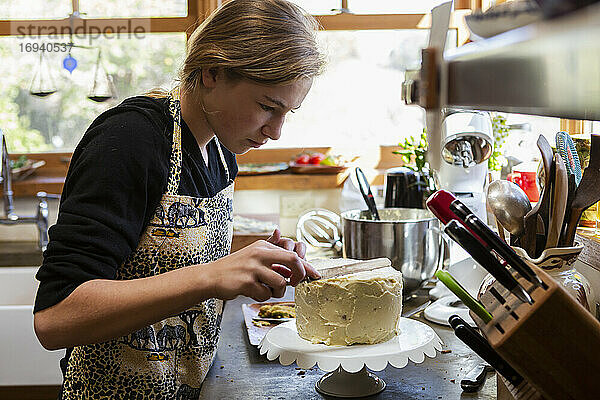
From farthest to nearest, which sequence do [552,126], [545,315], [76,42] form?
[76,42], [552,126], [545,315]

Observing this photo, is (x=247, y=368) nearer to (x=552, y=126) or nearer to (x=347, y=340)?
(x=347, y=340)

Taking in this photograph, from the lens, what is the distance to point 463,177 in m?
1.96

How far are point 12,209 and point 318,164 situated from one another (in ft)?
4.14

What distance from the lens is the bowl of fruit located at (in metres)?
2.85

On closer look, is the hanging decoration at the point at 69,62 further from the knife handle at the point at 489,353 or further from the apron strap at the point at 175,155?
the knife handle at the point at 489,353

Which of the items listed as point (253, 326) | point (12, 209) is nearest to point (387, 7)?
point (12, 209)

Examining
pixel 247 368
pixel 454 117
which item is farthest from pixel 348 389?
pixel 454 117

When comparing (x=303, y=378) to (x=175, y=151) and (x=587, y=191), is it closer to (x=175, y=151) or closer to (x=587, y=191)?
(x=175, y=151)

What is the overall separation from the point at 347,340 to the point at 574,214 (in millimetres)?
439

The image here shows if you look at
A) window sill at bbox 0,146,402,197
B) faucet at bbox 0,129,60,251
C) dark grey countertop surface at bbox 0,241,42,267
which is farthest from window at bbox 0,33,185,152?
dark grey countertop surface at bbox 0,241,42,267

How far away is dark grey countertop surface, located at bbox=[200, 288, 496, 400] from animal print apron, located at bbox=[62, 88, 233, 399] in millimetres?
62

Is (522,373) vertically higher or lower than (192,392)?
higher

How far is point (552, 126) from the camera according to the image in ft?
7.50

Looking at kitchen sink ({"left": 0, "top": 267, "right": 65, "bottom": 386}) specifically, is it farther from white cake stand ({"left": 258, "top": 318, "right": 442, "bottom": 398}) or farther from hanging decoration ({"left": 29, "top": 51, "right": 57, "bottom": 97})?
white cake stand ({"left": 258, "top": 318, "right": 442, "bottom": 398})
